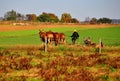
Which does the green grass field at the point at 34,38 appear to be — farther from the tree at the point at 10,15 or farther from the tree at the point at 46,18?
the tree at the point at 10,15

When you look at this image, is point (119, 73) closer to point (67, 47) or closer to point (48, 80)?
point (48, 80)

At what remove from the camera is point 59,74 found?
15414 millimetres

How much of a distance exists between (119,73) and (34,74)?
3.81 metres

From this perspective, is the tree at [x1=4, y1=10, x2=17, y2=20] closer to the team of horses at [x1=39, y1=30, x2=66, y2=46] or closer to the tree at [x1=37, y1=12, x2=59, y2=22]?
the tree at [x1=37, y1=12, x2=59, y2=22]

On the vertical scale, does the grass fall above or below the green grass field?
above

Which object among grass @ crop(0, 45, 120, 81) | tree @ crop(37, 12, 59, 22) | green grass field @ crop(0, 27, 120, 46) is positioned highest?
grass @ crop(0, 45, 120, 81)

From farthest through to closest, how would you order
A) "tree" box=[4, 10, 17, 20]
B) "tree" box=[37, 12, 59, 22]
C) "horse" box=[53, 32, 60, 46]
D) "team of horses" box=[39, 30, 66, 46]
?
"tree" box=[4, 10, 17, 20] → "tree" box=[37, 12, 59, 22] → "horse" box=[53, 32, 60, 46] → "team of horses" box=[39, 30, 66, 46]

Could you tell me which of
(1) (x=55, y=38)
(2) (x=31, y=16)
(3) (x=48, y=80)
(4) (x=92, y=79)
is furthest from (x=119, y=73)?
(2) (x=31, y=16)

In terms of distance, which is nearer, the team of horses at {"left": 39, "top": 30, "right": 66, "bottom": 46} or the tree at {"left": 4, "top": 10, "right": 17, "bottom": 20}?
the team of horses at {"left": 39, "top": 30, "right": 66, "bottom": 46}

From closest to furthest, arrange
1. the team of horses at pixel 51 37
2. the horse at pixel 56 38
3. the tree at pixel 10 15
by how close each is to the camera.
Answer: the team of horses at pixel 51 37 < the horse at pixel 56 38 < the tree at pixel 10 15

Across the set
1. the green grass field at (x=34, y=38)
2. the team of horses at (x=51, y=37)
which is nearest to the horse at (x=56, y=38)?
the team of horses at (x=51, y=37)

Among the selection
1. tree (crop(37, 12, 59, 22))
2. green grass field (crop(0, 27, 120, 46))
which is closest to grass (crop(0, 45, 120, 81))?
green grass field (crop(0, 27, 120, 46))

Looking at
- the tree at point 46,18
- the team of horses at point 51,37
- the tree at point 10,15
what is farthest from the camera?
the tree at point 10,15

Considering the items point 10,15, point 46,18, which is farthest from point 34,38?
point 10,15
